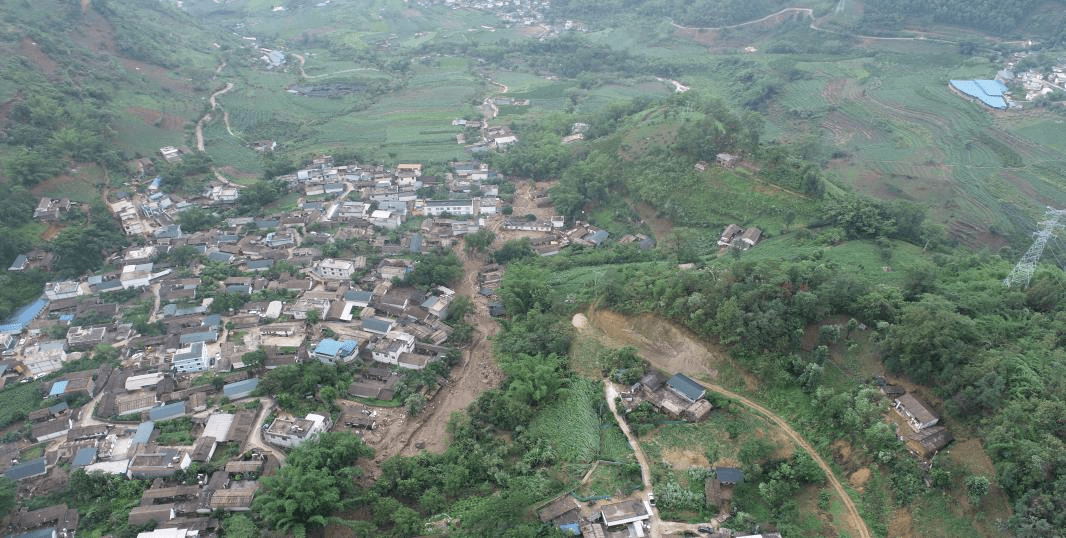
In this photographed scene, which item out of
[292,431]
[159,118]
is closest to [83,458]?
[292,431]

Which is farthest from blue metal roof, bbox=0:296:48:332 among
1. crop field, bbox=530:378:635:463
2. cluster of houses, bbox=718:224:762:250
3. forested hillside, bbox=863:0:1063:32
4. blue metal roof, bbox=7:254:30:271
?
forested hillside, bbox=863:0:1063:32

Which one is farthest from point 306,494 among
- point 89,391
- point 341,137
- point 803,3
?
point 803,3

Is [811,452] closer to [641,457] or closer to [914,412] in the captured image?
[914,412]

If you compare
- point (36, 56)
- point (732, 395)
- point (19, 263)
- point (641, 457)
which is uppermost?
point (36, 56)

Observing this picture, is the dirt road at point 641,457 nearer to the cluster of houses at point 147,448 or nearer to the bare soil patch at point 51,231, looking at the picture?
the cluster of houses at point 147,448

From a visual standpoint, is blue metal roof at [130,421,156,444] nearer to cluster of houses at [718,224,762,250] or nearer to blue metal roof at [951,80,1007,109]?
cluster of houses at [718,224,762,250]

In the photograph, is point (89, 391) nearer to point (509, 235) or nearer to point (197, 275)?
point (197, 275)

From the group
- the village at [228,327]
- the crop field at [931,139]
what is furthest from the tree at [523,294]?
the crop field at [931,139]
